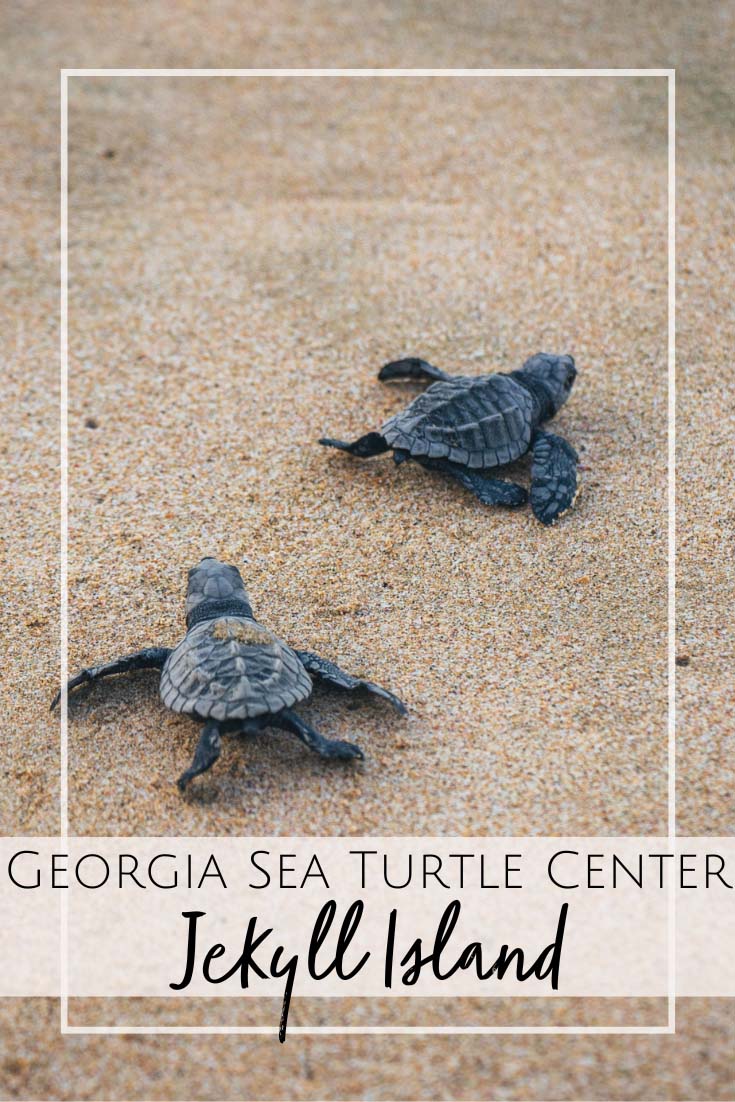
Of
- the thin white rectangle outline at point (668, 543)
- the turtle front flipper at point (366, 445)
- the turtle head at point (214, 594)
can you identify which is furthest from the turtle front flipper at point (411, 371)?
the turtle head at point (214, 594)

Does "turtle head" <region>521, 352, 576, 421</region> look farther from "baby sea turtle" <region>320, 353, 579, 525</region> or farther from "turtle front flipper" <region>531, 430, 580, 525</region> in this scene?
"turtle front flipper" <region>531, 430, 580, 525</region>

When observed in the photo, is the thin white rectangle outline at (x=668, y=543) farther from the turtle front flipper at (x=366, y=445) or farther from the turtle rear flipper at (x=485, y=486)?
the turtle front flipper at (x=366, y=445)

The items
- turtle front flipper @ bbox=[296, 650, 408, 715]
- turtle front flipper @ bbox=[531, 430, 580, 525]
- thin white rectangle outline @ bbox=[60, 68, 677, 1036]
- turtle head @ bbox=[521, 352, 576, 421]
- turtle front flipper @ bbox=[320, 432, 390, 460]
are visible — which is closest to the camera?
thin white rectangle outline @ bbox=[60, 68, 677, 1036]

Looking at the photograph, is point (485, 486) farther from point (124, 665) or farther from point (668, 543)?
point (124, 665)

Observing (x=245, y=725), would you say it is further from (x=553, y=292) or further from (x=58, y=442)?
(x=553, y=292)

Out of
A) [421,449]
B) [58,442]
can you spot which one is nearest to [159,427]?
[58,442]

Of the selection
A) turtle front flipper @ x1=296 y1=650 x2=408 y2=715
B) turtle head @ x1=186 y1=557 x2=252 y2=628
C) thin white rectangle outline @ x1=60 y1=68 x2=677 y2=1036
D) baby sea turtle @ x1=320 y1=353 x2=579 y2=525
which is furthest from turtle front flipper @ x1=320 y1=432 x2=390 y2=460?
turtle front flipper @ x1=296 y1=650 x2=408 y2=715
